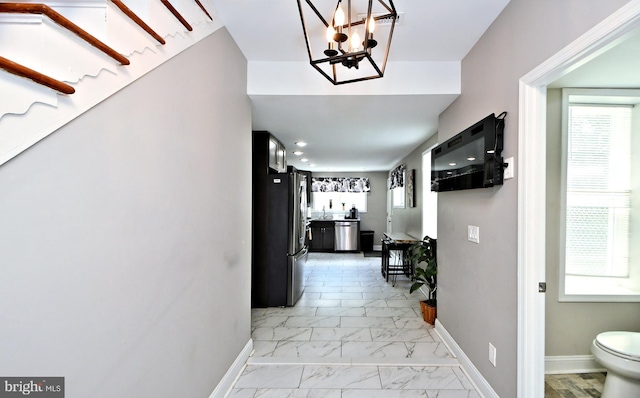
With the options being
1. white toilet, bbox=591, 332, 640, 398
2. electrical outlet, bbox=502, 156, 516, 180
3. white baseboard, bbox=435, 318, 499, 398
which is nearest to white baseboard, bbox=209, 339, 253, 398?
white baseboard, bbox=435, 318, 499, 398

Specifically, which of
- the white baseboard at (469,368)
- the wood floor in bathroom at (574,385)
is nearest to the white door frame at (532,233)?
the white baseboard at (469,368)

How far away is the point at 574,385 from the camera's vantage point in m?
2.20

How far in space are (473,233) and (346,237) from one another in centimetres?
583

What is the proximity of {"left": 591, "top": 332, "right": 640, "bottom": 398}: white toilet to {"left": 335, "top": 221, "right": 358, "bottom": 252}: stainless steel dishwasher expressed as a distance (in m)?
6.13

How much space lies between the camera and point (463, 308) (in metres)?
2.40

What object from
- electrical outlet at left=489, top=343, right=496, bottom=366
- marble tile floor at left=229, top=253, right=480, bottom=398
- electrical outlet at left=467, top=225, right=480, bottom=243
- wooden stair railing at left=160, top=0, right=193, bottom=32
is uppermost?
wooden stair railing at left=160, top=0, right=193, bottom=32

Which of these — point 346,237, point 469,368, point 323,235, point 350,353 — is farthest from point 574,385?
point 323,235

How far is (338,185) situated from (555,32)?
7410 millimetres

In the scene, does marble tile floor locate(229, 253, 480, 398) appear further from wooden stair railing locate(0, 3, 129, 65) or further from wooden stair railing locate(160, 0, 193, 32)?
wooden stair railing locate(160, 0, 193, 32)

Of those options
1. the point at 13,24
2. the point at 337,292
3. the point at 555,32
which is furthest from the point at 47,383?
the point at 337,292

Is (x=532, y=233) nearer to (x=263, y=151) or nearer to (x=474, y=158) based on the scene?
(x=474, y=158)

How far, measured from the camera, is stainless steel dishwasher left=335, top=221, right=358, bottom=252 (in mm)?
7965

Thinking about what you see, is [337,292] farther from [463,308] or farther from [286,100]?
[286,100]

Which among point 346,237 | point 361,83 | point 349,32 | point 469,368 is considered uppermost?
point 361,83
